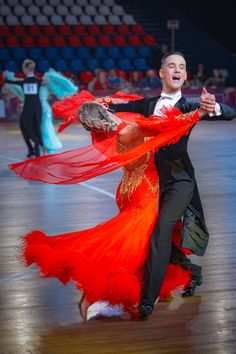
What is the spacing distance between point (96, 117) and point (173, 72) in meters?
0.58

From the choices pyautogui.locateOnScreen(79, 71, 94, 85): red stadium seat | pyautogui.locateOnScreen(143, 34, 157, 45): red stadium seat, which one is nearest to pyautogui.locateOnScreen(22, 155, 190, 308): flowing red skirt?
pyautogui.locateOnScreen(79, 71, 94, 85): red stadium seat

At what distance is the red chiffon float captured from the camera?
15.7 ft

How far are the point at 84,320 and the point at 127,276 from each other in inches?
14.5

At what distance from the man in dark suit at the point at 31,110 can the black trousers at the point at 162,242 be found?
849 cm

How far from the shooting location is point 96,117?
186 inches

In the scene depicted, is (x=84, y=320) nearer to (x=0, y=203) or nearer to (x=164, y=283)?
(x=164, y=283)

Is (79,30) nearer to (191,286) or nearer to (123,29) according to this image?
(123,29)

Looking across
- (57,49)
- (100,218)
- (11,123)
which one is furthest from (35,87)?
(57,49)

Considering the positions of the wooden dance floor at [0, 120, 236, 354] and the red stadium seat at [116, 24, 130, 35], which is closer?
the wooden dance floor at [0, 120, 236, 354]

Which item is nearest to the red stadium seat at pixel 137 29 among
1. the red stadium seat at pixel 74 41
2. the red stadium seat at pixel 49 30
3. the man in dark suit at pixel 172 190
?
the red stadium seat at pixel 74 41

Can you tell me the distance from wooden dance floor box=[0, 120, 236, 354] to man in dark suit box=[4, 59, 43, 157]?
4.06 meters

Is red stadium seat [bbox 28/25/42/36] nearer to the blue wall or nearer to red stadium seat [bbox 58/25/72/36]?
red stadium seat [bbox 58/25/72/36]

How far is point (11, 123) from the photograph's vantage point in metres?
20.5

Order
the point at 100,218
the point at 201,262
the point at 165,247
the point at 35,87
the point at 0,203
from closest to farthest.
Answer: the point at 165,247
the point at 201,262
the point at 100,218
the point at 0,203
the point at 35,87
